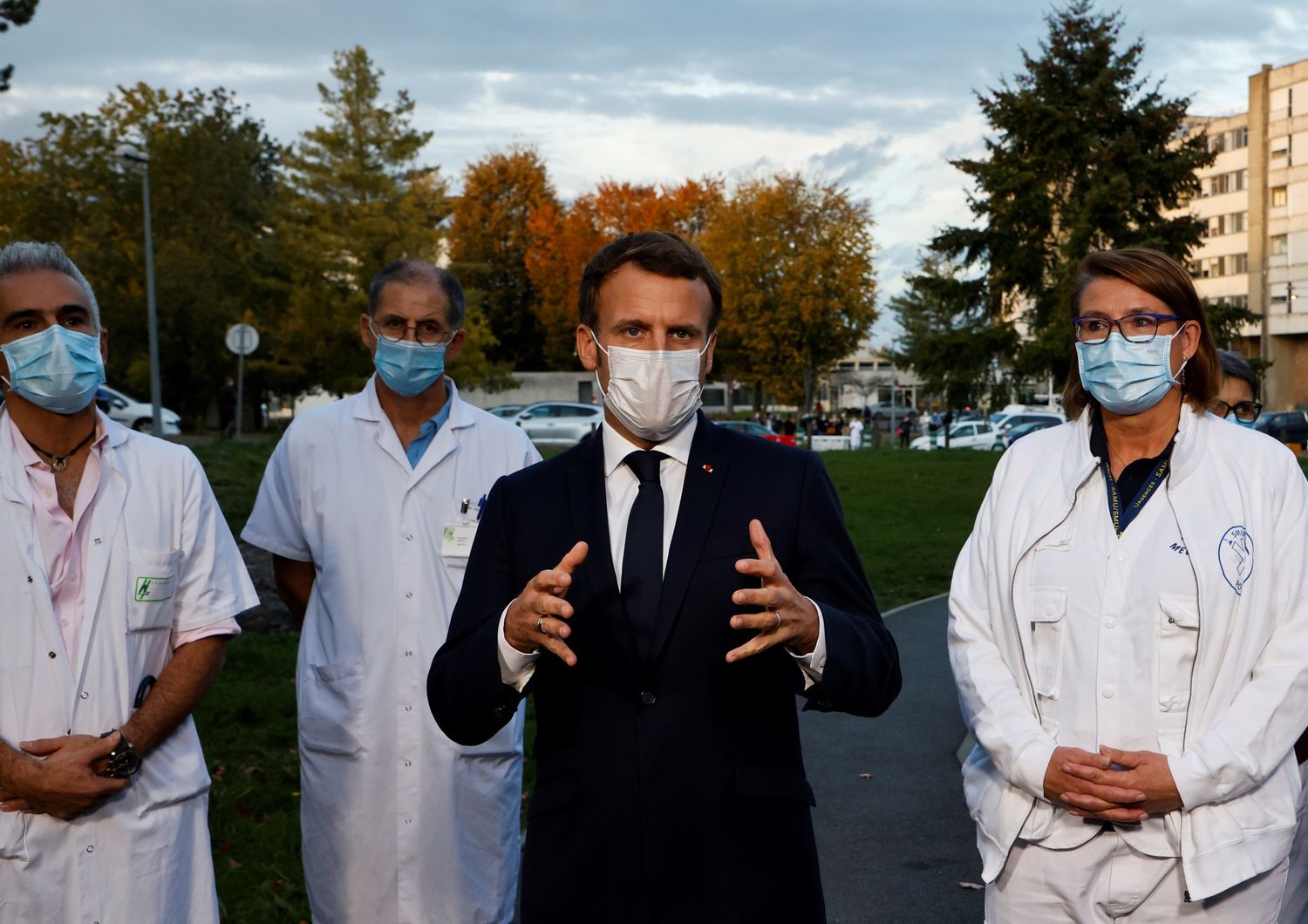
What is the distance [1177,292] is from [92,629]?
2965 millimetres

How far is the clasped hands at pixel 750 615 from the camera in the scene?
2.58 m

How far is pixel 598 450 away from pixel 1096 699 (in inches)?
54.5

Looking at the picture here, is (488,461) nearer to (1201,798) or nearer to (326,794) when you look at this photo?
(326,794)

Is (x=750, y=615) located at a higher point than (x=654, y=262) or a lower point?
lower

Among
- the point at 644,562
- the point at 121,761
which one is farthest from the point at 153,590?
the point at 644,562

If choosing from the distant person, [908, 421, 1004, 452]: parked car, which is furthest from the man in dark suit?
[908, 421, 1004, 452]: parked car

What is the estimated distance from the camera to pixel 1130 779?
3.30m

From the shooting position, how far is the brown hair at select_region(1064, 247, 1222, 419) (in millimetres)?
3844

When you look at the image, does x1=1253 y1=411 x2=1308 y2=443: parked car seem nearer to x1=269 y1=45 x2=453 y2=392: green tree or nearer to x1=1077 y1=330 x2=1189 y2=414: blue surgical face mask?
x1=269 y1=45 x2=453 y2=392: green tree

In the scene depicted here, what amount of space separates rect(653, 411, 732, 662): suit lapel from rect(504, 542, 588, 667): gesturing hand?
24 cm

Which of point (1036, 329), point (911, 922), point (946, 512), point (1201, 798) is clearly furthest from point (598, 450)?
point (1036, 329)

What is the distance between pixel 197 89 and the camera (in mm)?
58094

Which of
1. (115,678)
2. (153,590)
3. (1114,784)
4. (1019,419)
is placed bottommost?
(1019,419)

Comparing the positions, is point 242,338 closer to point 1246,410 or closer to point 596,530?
point 1246,410
